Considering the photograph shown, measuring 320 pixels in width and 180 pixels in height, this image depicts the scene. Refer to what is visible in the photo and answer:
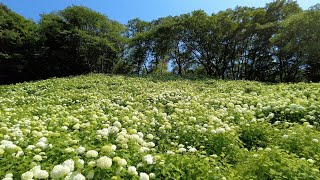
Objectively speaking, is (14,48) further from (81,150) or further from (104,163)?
(104,163)

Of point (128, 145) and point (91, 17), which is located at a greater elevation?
point (91, 17)

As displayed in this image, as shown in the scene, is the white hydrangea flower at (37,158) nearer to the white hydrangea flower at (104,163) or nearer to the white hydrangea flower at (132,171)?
the white hydrangea flower at (104,163)

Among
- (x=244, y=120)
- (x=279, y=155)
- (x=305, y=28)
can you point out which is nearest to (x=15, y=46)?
(x=305, y=28)

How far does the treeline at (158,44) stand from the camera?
141 ft

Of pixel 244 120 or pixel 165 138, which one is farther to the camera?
pixel 244 120

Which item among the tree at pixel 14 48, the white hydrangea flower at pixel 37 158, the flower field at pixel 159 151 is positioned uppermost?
the tree at pixel 14 48

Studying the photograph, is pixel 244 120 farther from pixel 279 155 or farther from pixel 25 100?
pixel 25 100

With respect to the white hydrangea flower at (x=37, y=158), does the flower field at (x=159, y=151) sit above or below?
below

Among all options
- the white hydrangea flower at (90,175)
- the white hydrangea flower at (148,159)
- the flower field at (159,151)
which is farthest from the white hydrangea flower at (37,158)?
the white hydrangea flower at (148,159)

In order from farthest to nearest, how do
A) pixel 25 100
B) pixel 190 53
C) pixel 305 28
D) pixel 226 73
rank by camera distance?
pixel 226 73, pixel 190 53, pixel 305 28, pixel 25 100

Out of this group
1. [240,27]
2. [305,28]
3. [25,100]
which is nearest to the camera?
[25,100]

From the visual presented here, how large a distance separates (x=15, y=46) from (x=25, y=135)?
145ft

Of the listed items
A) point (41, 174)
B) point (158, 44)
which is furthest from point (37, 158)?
point (158, 44)

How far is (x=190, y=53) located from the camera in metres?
47.5
